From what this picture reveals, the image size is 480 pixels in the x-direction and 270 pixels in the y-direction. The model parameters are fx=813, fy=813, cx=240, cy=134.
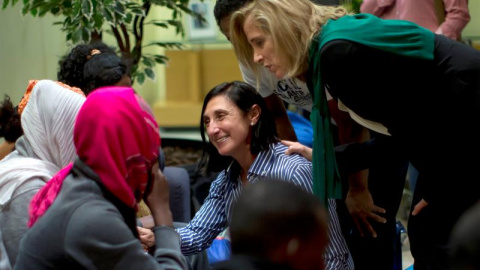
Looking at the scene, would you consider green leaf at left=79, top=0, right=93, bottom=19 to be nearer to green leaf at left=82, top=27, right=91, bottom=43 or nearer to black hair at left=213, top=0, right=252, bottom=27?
green leaf at left=82, top=27, right=91, bottom=43

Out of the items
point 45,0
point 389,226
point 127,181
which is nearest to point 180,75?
point 45,0

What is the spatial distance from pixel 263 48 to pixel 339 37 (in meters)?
0.34

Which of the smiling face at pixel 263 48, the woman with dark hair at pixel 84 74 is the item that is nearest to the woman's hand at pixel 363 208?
the smiling face at pixel 263 48

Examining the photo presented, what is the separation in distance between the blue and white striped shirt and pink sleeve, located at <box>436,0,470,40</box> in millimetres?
1711

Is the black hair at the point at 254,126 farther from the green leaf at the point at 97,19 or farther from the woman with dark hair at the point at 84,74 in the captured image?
the green leaf at the point at 97,19

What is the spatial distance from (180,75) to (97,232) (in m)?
5.49

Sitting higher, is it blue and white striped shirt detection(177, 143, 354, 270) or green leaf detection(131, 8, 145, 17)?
green leaf detection(131, 8, 145, 17)

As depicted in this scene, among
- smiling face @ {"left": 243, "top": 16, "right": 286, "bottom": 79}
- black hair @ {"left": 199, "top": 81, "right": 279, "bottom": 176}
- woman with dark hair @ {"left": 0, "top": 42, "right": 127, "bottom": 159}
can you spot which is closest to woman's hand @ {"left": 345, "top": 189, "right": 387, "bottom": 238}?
black hair @ {"left": 199, "top": 81, "right": 279, "bottom": 176}

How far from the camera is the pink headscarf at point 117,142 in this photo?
1781mm

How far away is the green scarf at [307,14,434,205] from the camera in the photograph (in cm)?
214

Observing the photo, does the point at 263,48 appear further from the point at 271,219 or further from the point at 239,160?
the point at 271,219

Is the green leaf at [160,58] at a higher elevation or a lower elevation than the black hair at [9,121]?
lower

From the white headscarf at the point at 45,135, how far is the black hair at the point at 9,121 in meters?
0.45

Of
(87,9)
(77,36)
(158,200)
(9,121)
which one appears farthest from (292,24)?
(77,36)
